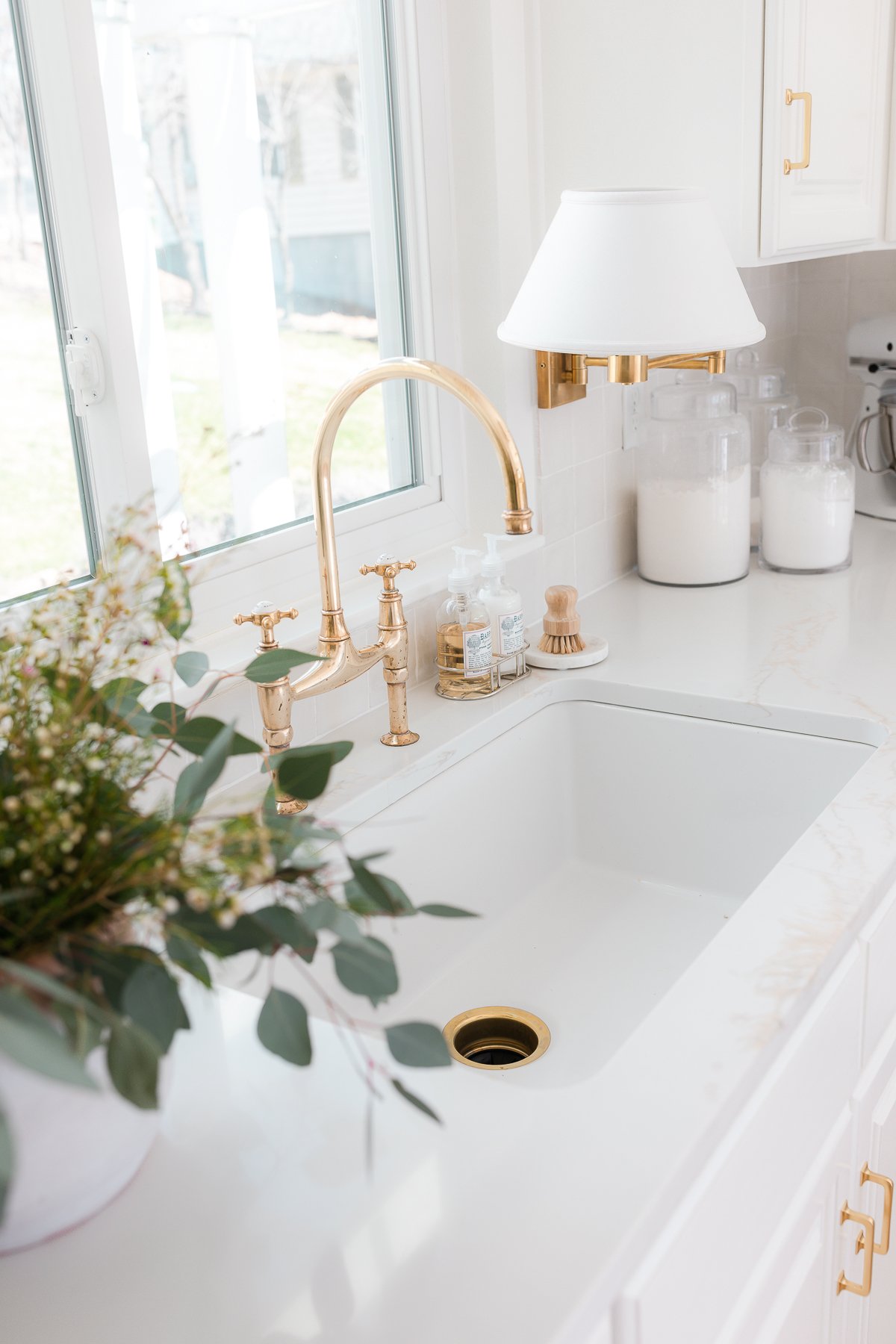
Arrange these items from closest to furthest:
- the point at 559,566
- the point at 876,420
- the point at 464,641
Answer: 1. the point at 464,641
2. the point at 559,566
3. the point at 876,420

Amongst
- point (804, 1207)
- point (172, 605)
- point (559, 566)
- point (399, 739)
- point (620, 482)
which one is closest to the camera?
point (172, 605)

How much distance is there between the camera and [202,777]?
24.7 inches

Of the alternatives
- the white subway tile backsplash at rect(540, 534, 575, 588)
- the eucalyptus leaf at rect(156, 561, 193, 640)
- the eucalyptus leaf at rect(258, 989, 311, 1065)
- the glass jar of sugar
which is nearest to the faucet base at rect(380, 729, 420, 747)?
the white subway tile backsplash at rect(540, 534, 575, 588)

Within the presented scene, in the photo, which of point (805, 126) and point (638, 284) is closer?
point (638, 284)

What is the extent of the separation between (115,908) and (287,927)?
9cm

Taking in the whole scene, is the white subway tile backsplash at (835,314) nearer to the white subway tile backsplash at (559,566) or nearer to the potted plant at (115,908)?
the white subway tile backsplash at (559,566)

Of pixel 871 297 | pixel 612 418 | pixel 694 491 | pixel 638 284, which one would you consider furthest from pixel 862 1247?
pixel 871 297

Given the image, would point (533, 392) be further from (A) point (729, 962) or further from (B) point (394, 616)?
(A) point (729, 962)

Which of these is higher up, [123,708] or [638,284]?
[638,284]

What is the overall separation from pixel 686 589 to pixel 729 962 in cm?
102

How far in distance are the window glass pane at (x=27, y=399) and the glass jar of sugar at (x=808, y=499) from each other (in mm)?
1093

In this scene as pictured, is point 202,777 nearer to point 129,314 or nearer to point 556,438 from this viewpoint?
point 129,314

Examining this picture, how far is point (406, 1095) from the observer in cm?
61

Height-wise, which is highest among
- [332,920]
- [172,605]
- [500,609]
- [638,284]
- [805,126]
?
[805,126]
